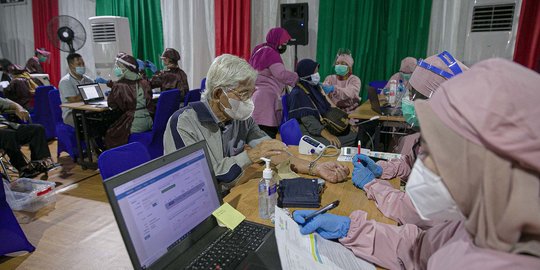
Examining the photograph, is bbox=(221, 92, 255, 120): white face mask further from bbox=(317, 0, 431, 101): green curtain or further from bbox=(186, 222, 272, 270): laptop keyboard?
bbox=(317, 0, 431, 101): green curtain

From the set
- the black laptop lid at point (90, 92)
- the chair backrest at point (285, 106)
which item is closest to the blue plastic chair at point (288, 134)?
the chair backrest at point (285, 106)

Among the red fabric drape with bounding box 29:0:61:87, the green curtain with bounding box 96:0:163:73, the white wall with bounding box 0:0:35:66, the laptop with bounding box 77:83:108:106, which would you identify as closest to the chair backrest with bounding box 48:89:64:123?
the laptop with bounding box 77:83:108:106

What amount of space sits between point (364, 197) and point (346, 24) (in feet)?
13.1

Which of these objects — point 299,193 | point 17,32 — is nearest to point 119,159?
point 299,193

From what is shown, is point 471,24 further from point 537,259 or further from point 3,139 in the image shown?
point 3,139

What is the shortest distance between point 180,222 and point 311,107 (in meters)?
2.41

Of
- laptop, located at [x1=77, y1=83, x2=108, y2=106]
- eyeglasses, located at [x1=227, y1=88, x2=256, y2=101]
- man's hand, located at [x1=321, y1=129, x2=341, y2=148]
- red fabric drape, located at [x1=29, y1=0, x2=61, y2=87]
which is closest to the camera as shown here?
eyeglasses, located at [x1=227, y1=88, x2=256, y2=101]

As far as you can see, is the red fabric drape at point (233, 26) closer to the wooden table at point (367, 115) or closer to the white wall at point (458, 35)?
the wooden table at point (367, 115)

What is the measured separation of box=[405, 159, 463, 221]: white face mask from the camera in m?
0.63

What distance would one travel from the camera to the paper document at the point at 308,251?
2.78 ft

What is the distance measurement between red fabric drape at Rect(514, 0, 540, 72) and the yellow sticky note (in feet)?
14.7

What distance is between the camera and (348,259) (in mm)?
916

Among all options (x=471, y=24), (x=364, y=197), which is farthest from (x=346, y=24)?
(x=364, y=197)

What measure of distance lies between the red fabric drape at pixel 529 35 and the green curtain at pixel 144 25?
5.64 metres
